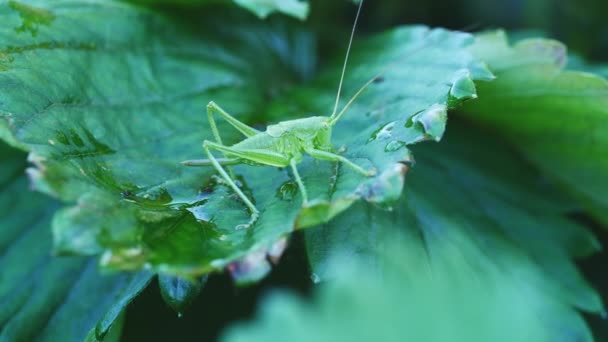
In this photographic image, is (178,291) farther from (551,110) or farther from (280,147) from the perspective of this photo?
(551,110)

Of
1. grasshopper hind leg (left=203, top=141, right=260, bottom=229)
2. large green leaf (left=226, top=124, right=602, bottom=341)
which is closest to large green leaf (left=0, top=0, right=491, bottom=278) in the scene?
grasshopper hind leg (left=203, top=141, right=260, bottom=229)

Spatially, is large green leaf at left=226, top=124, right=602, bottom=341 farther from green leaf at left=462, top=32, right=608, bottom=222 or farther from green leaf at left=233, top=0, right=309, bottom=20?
green leaf at left=233, top=0, right=309, bottom=20

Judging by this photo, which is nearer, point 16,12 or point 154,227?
point 154,227

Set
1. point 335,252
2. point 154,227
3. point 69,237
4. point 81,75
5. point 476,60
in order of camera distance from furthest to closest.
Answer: point 81,75, point 476,60, point 335,252, point 154,227, point 69,237

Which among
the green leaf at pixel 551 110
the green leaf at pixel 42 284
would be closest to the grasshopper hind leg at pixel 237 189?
the green leaf at pixel 42 284

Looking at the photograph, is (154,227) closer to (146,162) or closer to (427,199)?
(146,162)

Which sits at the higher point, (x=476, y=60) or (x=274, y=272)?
(x=476, y=60)

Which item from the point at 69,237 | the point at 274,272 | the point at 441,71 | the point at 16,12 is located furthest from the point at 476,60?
the point at 16,12

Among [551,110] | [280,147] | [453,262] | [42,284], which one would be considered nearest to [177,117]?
[280,147]
